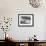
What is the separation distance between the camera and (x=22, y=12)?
373 centimetres

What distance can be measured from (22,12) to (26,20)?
0.89 feet

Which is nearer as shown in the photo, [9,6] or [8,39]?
[8,39]

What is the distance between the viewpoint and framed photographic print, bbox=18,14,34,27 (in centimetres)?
373

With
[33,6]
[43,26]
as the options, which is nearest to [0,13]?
[33,6]

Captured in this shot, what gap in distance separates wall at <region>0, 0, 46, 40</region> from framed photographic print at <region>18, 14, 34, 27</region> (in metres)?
0.09

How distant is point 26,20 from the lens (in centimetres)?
375

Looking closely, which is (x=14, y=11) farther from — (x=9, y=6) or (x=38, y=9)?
(x=38, y=9)

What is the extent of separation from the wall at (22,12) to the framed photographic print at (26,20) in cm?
9

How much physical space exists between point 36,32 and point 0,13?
1230mm

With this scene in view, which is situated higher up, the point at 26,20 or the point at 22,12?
the point at 22,12

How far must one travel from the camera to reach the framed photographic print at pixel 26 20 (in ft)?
12.2

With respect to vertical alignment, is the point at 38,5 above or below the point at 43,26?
above

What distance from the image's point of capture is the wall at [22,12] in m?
3.70

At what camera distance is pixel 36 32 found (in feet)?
12.1
